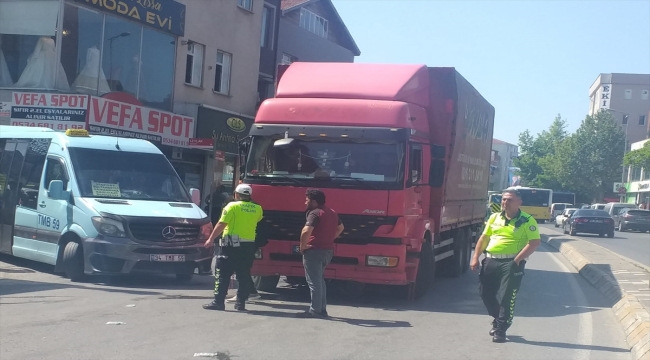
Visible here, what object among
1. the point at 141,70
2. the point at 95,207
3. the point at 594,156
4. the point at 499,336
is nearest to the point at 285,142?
the point at 95,207

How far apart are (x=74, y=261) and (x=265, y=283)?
2975 millimetres

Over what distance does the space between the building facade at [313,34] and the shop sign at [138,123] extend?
1068cm

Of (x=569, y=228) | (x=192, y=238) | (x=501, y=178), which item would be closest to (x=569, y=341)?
(x=192, y=238)

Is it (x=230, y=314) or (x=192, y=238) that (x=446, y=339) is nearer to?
(x=230, y=314)

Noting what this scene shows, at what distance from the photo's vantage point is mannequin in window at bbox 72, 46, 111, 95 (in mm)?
20812

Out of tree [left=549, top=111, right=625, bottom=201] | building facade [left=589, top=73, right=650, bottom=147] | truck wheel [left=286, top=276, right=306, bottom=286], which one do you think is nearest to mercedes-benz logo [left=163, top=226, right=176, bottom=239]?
truck wheel [left=286, top=276, right=306, bottom=286]

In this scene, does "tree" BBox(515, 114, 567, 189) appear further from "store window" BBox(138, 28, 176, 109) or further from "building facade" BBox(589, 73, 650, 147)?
"store window" BBox(138, 28, 176, 109)

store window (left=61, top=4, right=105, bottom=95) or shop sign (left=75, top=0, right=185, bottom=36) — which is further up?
shop sign (left=75, top=0, right=185, bottom=36)

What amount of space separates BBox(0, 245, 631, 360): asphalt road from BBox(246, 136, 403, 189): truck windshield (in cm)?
176

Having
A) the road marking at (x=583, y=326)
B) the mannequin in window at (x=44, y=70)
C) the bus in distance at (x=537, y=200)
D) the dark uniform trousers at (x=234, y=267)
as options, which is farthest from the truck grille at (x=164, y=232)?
the bus in distance at (x=537, y=200)

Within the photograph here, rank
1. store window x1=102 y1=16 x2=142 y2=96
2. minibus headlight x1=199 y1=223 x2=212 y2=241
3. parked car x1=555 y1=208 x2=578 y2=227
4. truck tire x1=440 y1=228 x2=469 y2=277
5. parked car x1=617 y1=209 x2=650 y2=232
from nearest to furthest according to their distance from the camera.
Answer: minibus headlight x1=199 y1=223 x2=212 y2=241
truck tire x1=440 y1=228 x2=469 y2=277
store window x1=102 y1=16 x2=142 y2=96
parked car x1=555 y1=208 x2=578 y2=227
parked car x1=617 y1=209 x2=650 y2=232

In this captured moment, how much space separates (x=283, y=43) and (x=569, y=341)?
88.5 feet

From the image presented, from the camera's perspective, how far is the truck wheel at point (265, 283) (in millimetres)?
12352

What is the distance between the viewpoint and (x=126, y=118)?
21.3 metres
